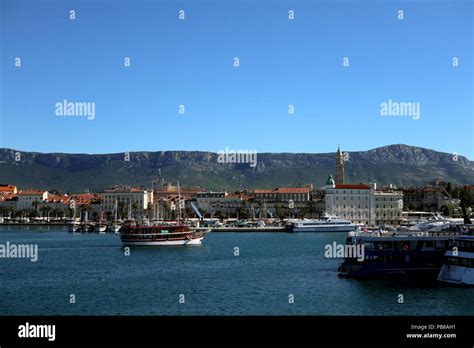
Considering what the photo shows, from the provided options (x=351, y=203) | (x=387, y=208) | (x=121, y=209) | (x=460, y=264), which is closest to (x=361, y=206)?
(x=351, y=203)

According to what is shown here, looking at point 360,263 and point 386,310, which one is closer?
point 386,310

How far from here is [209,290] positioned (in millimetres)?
25734

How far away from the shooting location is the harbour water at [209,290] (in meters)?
21.8

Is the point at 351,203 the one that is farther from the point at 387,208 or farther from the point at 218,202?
the point at 218,202

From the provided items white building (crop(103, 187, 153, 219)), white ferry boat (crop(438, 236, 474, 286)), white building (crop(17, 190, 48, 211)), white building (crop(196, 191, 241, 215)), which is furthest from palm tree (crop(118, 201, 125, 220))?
white ferry boat (crop(438, 236, 474, 286))

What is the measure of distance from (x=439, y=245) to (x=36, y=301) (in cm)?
1768

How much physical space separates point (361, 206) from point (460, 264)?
7023 cm

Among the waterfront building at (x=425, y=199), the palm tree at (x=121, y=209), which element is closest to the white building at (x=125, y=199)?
the palm tree at (x=121, y=209)

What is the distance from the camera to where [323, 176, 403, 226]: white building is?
3780 inches

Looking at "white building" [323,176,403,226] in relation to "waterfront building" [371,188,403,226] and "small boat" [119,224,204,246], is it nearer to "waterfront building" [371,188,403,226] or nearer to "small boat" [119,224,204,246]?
"waterfront building" [371,188,403,226]

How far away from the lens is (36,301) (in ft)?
76.4
